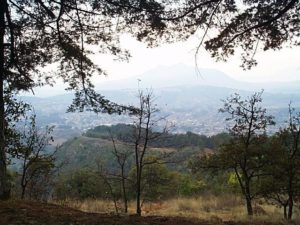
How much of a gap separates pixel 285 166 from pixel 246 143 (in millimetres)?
1641

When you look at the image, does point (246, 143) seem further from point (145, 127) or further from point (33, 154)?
point (33, 154)

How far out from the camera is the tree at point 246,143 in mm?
13930

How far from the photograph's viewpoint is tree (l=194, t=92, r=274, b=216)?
1393 centimetres

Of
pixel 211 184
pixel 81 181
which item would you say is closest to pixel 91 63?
pixel 81 181

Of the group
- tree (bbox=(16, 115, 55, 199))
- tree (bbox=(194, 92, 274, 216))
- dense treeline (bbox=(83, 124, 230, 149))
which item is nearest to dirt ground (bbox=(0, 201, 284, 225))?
tree (bbox=(16, 115, 55, 199))

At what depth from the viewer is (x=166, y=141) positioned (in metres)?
13.6

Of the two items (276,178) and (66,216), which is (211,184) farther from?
(66,216)

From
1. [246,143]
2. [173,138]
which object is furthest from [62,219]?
[173,138]

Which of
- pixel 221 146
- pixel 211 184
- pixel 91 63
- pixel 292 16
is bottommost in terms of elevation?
pixel 211 184

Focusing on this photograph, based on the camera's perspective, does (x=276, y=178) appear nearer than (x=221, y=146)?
Yes

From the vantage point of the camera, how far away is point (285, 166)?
1284 cm

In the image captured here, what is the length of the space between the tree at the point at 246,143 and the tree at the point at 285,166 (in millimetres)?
411

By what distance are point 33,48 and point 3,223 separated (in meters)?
3.70

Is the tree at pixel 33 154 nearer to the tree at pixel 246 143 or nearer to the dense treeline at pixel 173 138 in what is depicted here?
the dense treeline at pixel 173 138
